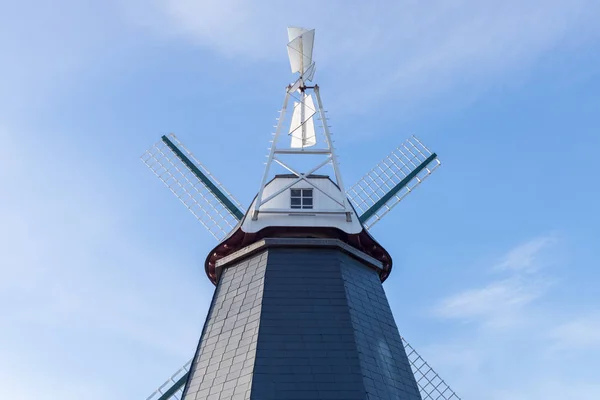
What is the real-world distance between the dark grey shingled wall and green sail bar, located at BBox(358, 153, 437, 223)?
416 cm

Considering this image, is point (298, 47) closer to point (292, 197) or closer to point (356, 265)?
point (292, 197)

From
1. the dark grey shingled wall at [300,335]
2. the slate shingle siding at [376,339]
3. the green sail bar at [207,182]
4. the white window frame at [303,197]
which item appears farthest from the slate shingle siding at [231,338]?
the green sail bar at [207,182]

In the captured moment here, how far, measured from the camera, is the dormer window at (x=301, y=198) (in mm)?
19141

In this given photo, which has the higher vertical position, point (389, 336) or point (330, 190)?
point (330, 190)

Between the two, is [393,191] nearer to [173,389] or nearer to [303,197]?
[303,197]

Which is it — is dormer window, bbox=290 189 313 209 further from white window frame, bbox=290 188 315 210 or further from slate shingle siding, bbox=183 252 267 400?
slate shingle siding, bbox=183 252 267 400

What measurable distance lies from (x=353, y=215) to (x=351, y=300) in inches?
100

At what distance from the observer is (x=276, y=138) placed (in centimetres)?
2009

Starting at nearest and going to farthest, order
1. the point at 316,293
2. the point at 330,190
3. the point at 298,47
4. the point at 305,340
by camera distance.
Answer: the point at 305,340
the point at 316,293
the point at 330,190
the point at 298,47

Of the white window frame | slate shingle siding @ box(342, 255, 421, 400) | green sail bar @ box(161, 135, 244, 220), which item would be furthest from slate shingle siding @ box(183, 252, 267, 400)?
green sail bar @ box(161, 135, 244, 220)

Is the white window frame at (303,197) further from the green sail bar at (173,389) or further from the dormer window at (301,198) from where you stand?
the green sail bar at (173,389)

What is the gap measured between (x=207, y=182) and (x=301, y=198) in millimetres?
5131

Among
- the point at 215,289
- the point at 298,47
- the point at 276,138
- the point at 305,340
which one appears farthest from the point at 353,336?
the point at 298,47

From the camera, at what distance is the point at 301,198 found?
63.2 ft
